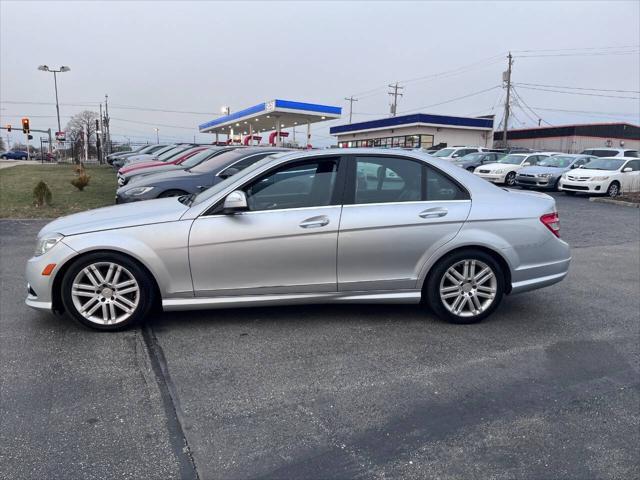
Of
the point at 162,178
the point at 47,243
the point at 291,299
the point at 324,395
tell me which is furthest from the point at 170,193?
the point at 324,395

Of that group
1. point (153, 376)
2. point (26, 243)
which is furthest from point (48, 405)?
point (26, 243)

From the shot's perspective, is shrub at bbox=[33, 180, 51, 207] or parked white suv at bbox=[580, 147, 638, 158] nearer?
shrub at bbox=[33, 180, 51, 207]

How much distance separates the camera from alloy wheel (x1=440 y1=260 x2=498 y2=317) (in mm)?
4656

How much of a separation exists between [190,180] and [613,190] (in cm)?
1514

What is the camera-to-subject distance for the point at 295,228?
171 inches

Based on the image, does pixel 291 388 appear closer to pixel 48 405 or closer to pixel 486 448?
pixel 486 448

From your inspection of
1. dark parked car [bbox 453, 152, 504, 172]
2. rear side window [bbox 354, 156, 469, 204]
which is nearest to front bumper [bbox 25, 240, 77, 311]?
rear side window [bbox 354, 156, 469, 204]

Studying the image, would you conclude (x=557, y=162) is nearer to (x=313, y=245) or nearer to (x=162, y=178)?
(x=162, y=178)

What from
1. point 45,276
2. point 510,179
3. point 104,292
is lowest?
point 104,292

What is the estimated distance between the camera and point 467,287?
15.4 feet

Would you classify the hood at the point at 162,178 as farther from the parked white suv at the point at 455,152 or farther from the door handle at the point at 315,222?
the parked white suv at the point at 455,152

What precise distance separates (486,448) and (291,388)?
128 cm

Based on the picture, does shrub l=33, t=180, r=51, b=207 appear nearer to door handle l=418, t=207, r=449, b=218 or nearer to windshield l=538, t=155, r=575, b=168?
door handle l=418, t=207, r=449, b=218

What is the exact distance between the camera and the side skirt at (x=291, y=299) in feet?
14.2
